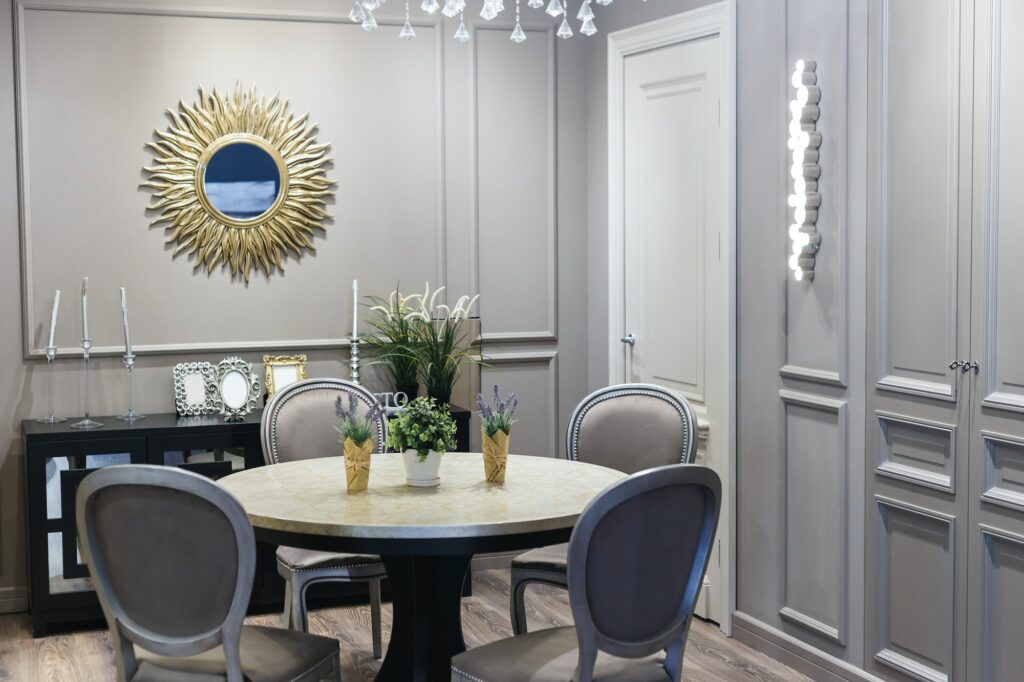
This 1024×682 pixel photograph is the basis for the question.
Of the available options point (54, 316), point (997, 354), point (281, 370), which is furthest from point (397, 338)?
point (997, 354)

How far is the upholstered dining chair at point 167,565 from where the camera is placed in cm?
230

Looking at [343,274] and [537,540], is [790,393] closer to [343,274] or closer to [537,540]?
[537,540]

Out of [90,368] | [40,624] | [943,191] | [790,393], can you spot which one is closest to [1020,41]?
[943,191]

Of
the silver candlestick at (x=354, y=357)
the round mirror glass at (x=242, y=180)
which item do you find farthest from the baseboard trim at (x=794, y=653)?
the round mirror glass at (x=242, y=180)

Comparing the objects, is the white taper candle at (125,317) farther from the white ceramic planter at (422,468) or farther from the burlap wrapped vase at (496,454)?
the burlap wrapped vase at (496,454)

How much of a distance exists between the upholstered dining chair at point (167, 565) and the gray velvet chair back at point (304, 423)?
126 cm

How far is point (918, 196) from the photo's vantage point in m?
3.14

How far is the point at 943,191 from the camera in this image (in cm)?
304

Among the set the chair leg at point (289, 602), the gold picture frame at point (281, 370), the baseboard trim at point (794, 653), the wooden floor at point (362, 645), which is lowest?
the wooden floor at point (362, 645)

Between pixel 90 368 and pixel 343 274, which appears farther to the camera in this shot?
pixel 343 274

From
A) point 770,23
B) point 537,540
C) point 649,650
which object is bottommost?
point 649,650

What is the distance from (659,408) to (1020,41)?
4.79 ft

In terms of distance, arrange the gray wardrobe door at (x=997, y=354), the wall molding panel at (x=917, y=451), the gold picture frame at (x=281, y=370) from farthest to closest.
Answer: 1. the gold picture frame at (x=281, y=370)
2. the wall molding panel at (x=917, y=451)
3. the gray wardrobe door at (x=997, y=354)

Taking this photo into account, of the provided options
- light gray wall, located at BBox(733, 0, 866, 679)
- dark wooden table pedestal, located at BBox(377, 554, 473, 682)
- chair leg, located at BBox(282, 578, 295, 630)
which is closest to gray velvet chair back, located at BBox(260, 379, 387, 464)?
chair leg, located at BBox(282, 578, 295, 630)
